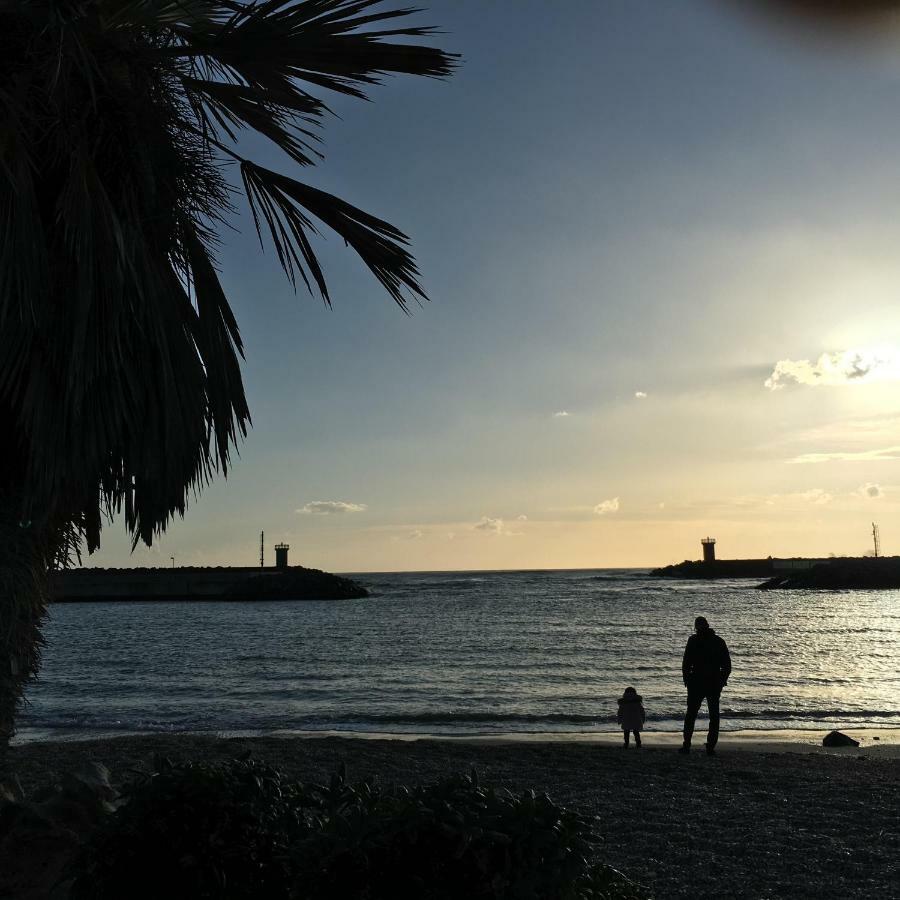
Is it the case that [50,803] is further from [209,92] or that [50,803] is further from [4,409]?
[209,92]

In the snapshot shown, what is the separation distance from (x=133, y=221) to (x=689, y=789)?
794 centimetres

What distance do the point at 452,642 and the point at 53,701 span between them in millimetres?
20429

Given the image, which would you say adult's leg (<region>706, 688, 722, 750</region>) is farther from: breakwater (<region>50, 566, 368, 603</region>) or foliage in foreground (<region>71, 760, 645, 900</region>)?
breakwater (<region>50, 566, 368, 603</region>)

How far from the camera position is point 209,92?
5270mm

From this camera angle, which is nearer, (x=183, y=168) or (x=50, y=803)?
(x=50, y=803)

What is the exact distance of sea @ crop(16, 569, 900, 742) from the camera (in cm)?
1892

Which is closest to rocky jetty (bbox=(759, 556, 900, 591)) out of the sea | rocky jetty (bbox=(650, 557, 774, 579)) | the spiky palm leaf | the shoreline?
rocky jetty (bbox=(650, 557, 774, 579))

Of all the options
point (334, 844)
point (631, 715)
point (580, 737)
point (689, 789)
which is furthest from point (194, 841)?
point (580, 737)

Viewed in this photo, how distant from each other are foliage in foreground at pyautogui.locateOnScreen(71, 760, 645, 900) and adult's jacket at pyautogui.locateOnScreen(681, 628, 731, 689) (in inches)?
340

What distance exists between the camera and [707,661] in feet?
36.9

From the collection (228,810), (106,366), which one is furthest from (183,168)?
(228,810)

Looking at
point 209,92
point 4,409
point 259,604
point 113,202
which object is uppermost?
point 209,92

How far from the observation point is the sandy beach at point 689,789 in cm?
574

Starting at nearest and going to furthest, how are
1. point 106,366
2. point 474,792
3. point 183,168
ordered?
1. point 474,792
2. point 106,366
3. point 183,168
